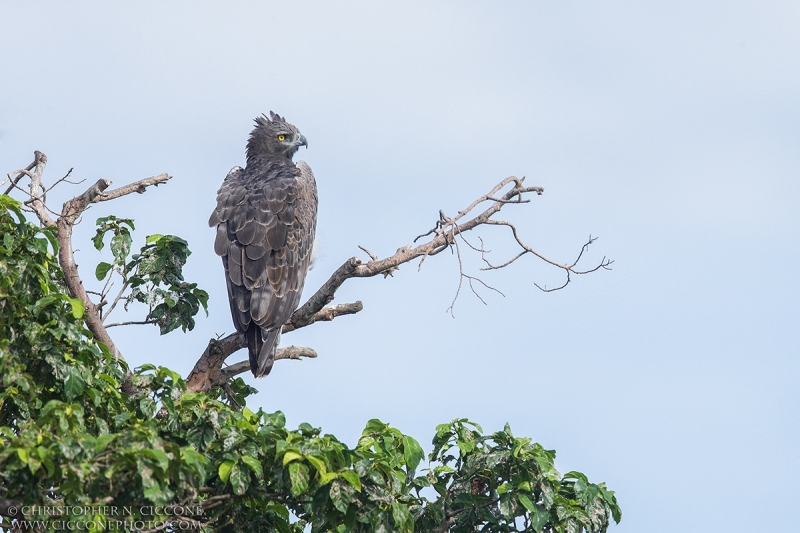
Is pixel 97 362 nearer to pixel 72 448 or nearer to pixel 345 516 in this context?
pixel 72 448

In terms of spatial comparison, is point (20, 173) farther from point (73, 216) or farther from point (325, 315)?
point (325, 315)

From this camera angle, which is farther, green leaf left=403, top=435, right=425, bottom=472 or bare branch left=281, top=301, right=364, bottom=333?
bare branch left=281, top=301, right=364, bottom=333

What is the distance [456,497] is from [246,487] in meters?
1.66

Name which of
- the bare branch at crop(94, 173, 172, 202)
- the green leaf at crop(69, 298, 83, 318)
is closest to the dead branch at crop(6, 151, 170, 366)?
the bare branch at crop(94, 173, 172, 202)

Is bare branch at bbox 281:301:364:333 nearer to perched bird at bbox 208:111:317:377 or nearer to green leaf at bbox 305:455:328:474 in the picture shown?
perched bird at bbox 208:111:317:377

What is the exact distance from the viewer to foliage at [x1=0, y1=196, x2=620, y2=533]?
5.06 meters

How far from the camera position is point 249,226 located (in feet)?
32.1

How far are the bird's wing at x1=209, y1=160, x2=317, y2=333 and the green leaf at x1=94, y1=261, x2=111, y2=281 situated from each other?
1.34 meters

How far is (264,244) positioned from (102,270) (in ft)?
5.95

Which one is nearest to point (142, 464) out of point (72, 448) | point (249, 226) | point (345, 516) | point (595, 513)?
point (72, 448)

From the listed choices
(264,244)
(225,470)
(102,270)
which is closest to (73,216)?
(102,270)

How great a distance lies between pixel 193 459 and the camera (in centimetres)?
508

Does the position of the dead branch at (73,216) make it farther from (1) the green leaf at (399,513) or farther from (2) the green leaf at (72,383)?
(1) the green leaf at (399,513)

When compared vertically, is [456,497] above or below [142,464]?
above
